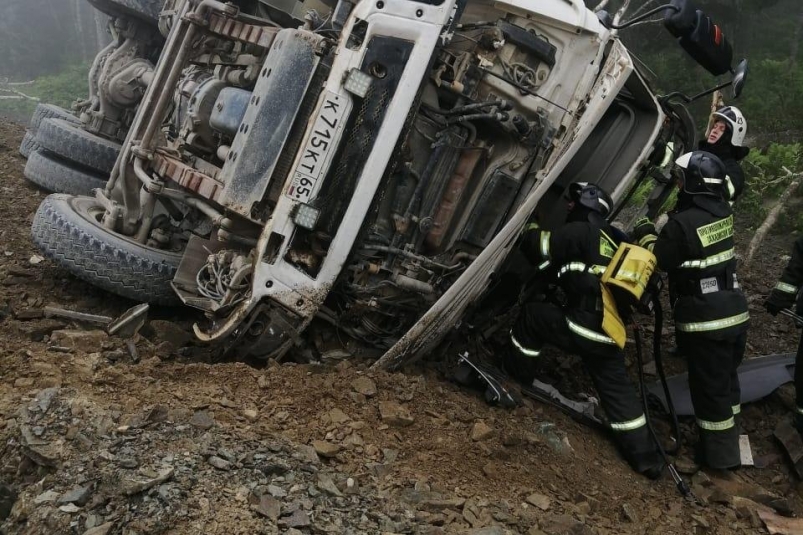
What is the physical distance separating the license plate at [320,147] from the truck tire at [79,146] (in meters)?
2.73

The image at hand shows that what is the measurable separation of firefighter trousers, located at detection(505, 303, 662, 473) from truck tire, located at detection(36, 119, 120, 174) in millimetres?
3519

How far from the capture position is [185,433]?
2617 mm

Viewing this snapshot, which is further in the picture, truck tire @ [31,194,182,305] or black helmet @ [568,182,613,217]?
black helmet @ [568,182,613,217]

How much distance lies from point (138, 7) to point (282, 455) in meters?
4.32

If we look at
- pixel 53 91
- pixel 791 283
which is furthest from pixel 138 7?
pixel 53 91

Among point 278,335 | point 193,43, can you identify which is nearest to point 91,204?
point 193,43

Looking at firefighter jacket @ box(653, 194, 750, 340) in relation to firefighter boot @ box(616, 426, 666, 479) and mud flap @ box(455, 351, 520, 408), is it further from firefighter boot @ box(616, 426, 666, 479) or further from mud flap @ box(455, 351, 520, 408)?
mud flap @ box(455, 351, 520, 408)

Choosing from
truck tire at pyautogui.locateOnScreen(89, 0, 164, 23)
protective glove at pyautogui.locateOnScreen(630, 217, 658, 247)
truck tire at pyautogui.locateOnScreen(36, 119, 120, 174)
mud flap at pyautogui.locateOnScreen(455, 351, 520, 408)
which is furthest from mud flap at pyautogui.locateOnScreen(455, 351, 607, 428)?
truck tire at pyautogui.locateOnScreen(89, 0, 164, 23)

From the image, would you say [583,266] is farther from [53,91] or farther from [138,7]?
[53,91]

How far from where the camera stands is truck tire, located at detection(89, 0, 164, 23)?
5492mm

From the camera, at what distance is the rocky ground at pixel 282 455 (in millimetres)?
2264

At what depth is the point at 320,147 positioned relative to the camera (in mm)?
3270

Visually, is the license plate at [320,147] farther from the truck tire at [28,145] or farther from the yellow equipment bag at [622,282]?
the truck tire at [28,145]

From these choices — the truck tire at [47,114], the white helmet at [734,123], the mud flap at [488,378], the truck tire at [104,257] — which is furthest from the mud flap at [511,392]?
the truck tire at [47,114]
